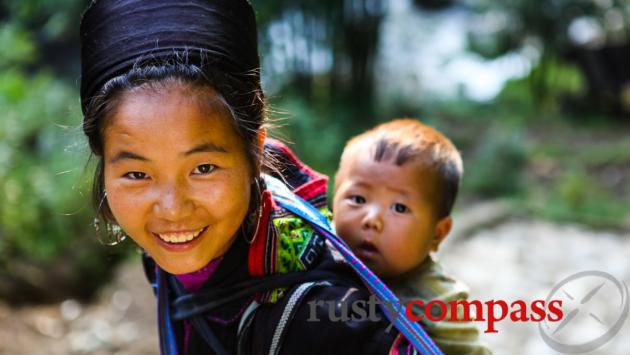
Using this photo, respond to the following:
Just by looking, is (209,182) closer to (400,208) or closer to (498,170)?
(400,208)

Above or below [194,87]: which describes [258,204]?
below

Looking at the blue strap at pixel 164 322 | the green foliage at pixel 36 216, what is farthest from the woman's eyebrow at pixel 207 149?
the green foliage at pixel 36 216

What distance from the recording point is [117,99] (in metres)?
1.26

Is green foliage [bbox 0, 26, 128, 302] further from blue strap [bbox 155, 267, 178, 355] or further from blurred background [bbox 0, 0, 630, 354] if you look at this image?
blue strap [bbox 155, 267, 178, 355]

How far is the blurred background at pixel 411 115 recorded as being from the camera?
4.50m

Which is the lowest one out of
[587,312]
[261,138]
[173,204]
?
[587,312]

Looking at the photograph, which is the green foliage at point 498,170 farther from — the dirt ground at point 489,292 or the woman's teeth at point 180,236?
the woman's teeth at point 180,236

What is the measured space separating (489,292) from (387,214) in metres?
3.74

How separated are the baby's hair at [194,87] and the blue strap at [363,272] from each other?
0.33 ft

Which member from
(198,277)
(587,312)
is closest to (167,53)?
(198,277)

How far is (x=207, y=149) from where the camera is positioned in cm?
126

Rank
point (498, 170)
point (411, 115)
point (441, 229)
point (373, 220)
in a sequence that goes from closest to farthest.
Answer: point (373, 220) → point (441, 229) → point (498, 170) → point (411, 115)

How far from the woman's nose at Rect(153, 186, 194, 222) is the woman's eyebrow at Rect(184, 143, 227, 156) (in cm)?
8

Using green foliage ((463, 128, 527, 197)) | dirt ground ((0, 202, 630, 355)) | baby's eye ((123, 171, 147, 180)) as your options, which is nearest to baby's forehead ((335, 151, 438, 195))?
baby's eye ((123, 171, 147, 180))
